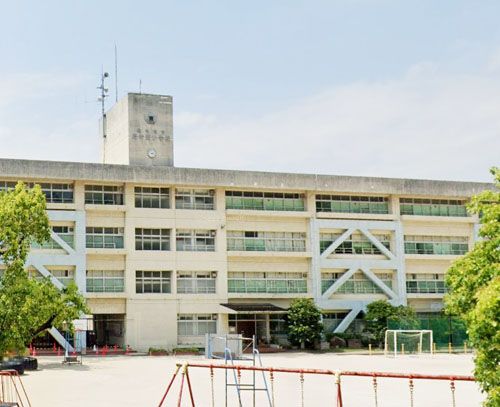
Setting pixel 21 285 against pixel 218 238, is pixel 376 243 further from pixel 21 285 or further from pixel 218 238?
pixel 21 285

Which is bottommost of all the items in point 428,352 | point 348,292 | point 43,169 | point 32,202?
point 428,352

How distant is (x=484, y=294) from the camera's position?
34.9ft

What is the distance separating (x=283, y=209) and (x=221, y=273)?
6.54m

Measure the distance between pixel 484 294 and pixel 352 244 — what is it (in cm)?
4734

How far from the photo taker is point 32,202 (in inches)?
1449

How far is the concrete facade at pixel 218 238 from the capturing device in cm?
5147

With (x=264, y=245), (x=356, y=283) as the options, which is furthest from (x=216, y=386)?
(x=356, y=283)

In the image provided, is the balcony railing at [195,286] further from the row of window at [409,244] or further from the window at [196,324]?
the row of window at [409,244]

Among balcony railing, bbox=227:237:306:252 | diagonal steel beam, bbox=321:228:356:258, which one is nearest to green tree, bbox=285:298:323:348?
balcony railing, bbox=227:237:306:252

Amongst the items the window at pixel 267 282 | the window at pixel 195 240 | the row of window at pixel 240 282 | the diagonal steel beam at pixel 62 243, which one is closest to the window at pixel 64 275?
the row of window at pixel 240 282

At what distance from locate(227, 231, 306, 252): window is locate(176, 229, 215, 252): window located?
128 centimetres

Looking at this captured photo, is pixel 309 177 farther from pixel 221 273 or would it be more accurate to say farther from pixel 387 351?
pixel 387 351

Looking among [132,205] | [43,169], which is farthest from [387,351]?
[43,169]

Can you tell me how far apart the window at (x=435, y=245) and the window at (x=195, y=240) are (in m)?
15.0
